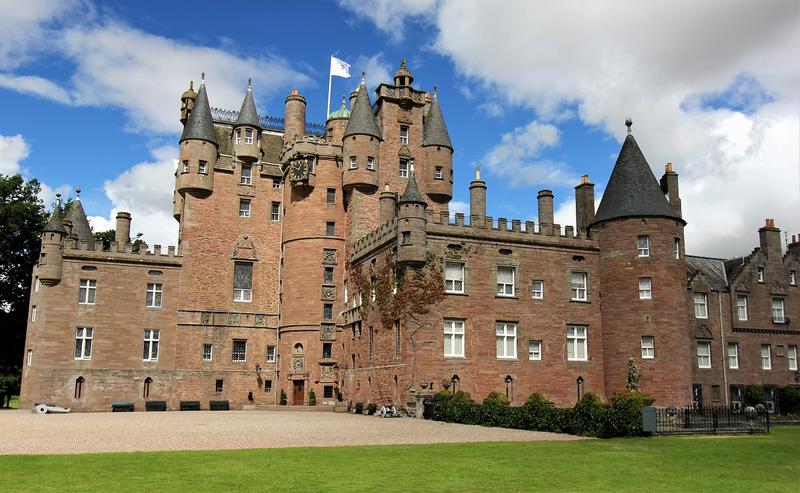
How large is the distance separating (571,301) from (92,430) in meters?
26.3

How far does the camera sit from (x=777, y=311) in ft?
162

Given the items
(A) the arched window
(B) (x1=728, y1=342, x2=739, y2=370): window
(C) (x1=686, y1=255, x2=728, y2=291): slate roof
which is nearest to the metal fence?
(B) (x1=728, y1=342, x2=739, y2=370): window

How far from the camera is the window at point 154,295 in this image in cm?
4753

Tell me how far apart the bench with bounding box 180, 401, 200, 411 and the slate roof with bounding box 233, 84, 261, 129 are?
62.6ft

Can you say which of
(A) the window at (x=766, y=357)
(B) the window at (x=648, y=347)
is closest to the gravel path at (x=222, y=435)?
(B) the window at (x=648, y=347)

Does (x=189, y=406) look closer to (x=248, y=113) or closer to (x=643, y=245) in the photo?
(x=248, y=113)

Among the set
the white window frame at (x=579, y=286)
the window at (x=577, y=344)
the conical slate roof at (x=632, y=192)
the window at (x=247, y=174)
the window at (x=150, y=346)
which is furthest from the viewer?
the window at (x=247, y=174)

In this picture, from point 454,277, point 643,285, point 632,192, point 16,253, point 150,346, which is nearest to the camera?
point 454,277

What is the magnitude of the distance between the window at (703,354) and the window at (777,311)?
6248 mm

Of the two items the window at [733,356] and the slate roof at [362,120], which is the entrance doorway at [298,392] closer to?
the slate roof at [362,120]

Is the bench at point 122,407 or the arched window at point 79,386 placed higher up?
the arched window at point 79,386

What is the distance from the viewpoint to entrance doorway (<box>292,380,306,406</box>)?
4735 centimetres

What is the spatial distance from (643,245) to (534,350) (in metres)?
8.75

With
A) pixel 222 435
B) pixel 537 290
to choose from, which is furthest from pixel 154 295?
pixel 222 435
